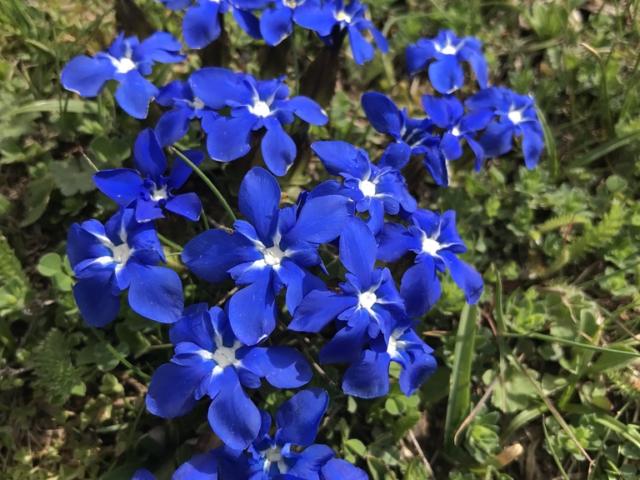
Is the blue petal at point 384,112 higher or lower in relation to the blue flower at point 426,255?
higher

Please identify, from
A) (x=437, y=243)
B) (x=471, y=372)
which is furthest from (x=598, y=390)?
(x=437, y=243)

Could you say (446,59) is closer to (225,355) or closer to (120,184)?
(120,184)

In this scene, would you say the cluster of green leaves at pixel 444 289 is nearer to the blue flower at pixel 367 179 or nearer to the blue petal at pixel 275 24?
the blue petal at pixel 275 24

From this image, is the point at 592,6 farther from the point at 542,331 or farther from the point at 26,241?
the point at 26,241

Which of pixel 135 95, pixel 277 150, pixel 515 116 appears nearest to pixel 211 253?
pixel 277 150

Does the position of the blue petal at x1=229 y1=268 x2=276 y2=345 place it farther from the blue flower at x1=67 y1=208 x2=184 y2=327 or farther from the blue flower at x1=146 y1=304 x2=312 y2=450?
the blue flower at x1=67 y1=208 x2=184 y2=327

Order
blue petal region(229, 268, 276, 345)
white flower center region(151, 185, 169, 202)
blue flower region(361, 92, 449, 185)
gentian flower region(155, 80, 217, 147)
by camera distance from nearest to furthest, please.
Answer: blue petal region(229, 268, 276, 345) < white flower center region(151, 185, 169, 202) < gentian flower region(155, 80, 217, 147) < blue flower region(361, 92, 449, 185)

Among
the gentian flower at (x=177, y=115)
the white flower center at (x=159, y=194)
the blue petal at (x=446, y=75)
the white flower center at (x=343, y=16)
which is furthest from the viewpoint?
the blue petal at (x=446, y=75)

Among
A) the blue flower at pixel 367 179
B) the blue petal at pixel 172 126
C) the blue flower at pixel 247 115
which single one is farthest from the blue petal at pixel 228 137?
the blue flower at pixel 367 179

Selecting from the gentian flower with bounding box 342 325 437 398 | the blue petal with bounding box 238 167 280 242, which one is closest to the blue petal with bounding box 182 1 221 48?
the blue petal with bounding box 238 167 280 242
